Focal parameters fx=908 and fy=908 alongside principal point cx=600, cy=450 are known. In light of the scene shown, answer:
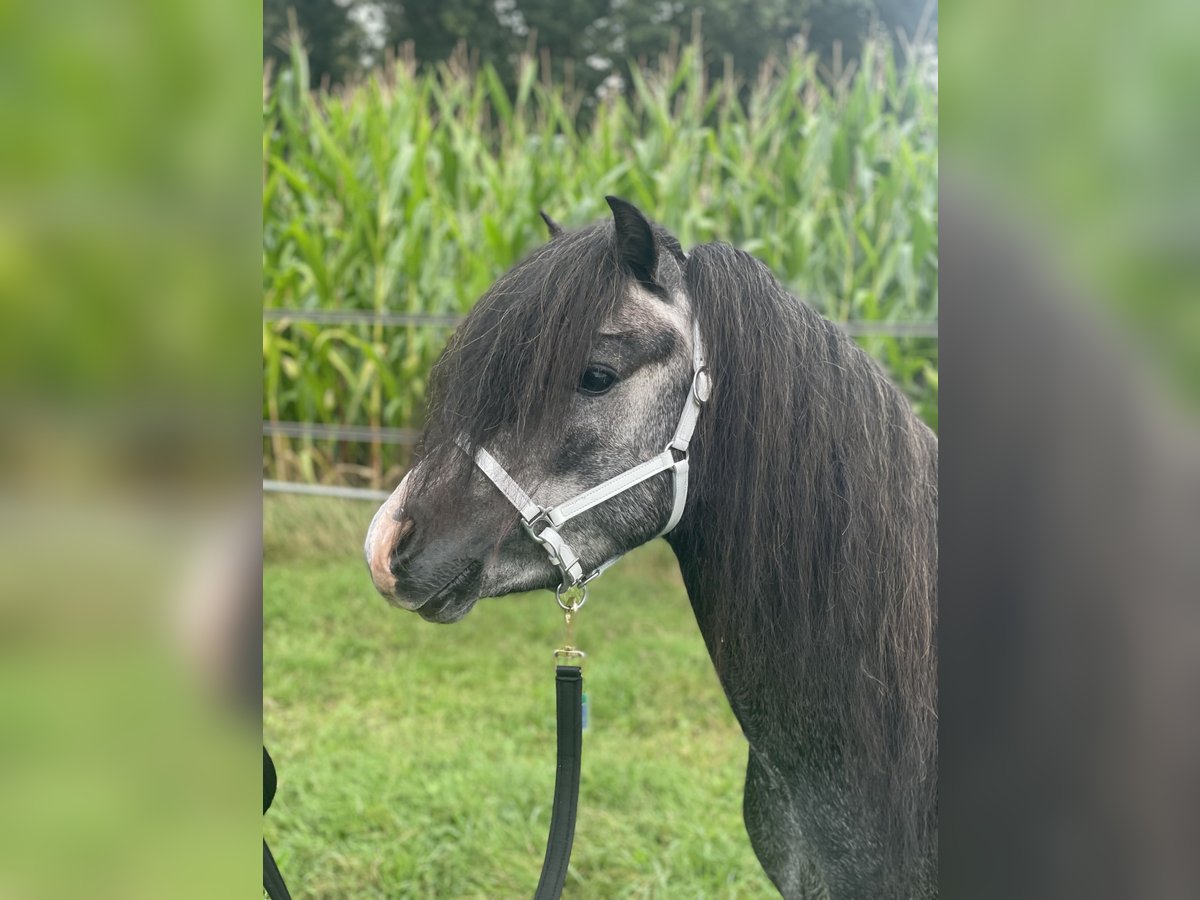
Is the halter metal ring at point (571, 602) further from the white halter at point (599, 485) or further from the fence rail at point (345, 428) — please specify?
→ the fence rail at point (345, 428)

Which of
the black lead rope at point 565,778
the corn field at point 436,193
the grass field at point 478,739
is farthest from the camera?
the corn field at point 436,193

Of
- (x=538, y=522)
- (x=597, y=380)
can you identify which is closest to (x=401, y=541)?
(x=538, y=522)

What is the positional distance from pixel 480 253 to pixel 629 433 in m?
1.52

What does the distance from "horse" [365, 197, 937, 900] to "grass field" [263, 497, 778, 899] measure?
69 centimetres

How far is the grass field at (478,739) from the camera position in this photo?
1.58m

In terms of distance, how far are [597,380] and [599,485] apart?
0.34ft

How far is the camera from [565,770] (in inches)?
35.5

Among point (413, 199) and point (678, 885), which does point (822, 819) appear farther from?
point (413, 199)

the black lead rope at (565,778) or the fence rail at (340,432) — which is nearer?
the black lead rope at (565,778)

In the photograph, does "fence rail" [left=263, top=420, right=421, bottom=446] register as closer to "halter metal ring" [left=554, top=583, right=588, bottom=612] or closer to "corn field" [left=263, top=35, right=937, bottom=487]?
"corn field" [left=263, top=35, right=937, bottom=487]

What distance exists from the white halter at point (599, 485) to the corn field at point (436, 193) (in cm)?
112

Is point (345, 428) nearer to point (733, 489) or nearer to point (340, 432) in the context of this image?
point (340, 432)

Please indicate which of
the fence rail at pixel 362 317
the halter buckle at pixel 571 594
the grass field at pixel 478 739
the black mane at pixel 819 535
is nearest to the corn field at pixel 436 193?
the fence rail at pixel 362 317

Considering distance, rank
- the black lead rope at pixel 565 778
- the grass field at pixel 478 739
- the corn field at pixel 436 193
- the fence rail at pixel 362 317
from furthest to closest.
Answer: the fence rail at pixel 362 317, the corn field at pixel 436 193, the grass field at pixel 478 739, the black lead rope at pixel 565 778
